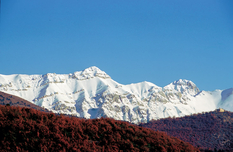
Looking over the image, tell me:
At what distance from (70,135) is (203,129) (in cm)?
12331

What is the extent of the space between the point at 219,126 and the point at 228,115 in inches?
1244

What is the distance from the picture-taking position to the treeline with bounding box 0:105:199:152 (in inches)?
801

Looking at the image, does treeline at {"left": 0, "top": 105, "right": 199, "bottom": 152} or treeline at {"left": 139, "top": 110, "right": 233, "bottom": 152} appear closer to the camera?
treeline at {"left": 0, "top": 105, "right": 199, "bottom": 152}

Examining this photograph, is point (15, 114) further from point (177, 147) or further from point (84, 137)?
point (177, 147)

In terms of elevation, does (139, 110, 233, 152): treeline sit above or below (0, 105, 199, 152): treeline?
above

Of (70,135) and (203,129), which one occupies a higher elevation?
(203,129)

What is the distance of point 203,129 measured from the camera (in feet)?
443

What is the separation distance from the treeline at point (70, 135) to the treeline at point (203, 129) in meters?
73.1

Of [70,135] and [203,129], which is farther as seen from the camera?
[203,129]

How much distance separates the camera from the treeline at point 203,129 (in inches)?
4048

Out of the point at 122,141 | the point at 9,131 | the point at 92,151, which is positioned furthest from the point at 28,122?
the point at 122,141

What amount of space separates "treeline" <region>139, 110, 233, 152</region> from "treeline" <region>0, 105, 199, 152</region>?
7313 centimetres

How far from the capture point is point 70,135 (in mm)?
22094

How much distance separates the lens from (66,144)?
2073 centimetres
